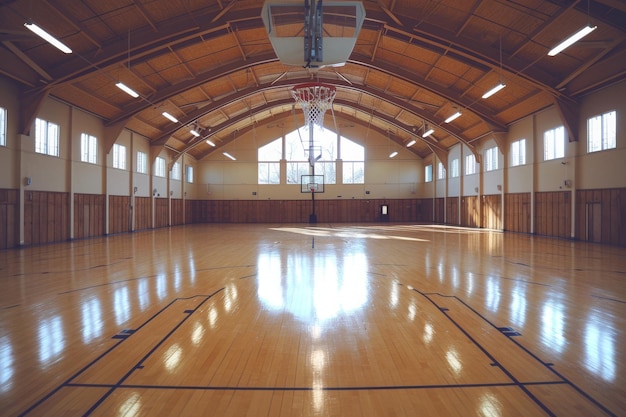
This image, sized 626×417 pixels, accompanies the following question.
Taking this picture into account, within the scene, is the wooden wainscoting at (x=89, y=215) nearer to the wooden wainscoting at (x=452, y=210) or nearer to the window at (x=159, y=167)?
the window at (x=159, y=167)

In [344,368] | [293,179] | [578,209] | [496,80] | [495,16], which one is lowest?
[344,368]

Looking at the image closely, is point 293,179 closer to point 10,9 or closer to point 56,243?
point 56,243

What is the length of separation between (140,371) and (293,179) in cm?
3131

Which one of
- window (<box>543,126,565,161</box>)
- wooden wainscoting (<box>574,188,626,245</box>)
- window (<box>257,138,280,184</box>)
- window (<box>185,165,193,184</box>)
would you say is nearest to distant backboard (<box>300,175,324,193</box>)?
window (<box>257,138,280,184</box>)

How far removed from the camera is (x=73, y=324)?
529cm

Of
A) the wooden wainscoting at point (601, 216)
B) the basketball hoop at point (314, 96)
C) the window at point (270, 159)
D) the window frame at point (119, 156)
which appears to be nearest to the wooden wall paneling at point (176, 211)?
the window frame at point (119, 156)

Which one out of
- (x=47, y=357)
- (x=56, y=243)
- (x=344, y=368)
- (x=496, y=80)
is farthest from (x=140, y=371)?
(x=496, y=80)

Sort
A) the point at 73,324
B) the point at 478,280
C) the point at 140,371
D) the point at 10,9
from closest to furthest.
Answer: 1. the point at 140,371
2. the point at 73,324
3. the point at 478,280
4. the point at 10,9

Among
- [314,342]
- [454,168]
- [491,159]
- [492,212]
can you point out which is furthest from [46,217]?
[454,168]

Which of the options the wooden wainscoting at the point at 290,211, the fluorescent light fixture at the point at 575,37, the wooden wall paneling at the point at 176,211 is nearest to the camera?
the fluorescent light fixture at the point at 575,37

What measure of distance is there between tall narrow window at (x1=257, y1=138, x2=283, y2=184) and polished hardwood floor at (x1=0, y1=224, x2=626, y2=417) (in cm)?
2565

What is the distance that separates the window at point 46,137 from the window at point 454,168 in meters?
Answer: 26.2

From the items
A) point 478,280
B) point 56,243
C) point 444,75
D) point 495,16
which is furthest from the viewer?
point 444,75

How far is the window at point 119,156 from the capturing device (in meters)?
21.5
